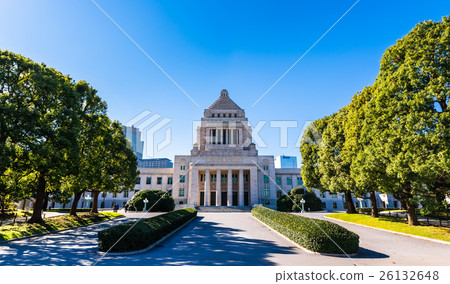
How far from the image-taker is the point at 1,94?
14.2 meters

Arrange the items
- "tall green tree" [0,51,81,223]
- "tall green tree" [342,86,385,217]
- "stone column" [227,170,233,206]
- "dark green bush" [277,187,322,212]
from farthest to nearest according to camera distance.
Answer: "stone column" [227,170,233,206], "dark green bush" [277,187,322,212], "tall green tree" [342,86,385,217], "tall green tree" [0,51,81,223]

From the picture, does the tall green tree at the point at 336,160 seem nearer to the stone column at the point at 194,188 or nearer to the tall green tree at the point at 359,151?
the tall green tree at the point at 359,151

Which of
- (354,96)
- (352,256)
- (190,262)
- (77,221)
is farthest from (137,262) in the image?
(354,96)

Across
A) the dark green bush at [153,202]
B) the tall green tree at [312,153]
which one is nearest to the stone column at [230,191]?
the dark green bush at [153,202]

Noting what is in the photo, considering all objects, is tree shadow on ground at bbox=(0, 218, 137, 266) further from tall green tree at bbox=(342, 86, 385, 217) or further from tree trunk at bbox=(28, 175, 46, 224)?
tall green tree at bbox=(342, 86, 385, 217)

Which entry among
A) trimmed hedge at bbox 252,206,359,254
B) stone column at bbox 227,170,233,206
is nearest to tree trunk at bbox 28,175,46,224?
trimmed hedge at bbox 252,206,359,254

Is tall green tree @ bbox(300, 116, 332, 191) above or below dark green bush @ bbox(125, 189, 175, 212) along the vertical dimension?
above

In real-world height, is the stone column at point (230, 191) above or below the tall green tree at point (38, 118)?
below

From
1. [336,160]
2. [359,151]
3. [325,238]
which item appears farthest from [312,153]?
[325,238]

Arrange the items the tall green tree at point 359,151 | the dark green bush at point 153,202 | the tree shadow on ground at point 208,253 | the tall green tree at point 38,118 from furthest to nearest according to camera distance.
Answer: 1. the dark green bush at point 153,202
2. the tall green tree at point 359,151
3. the tall green tree at point 38,118
4. the tree shadow on ground at point 208,253

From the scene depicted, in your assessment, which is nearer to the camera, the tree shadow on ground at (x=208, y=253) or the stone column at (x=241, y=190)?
the tree shadow on ground at (x=208, y=253)

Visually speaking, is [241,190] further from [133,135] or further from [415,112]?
[415,112]

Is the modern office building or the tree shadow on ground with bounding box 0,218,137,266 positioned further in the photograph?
the modern office building

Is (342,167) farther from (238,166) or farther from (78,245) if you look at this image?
(238,166)
